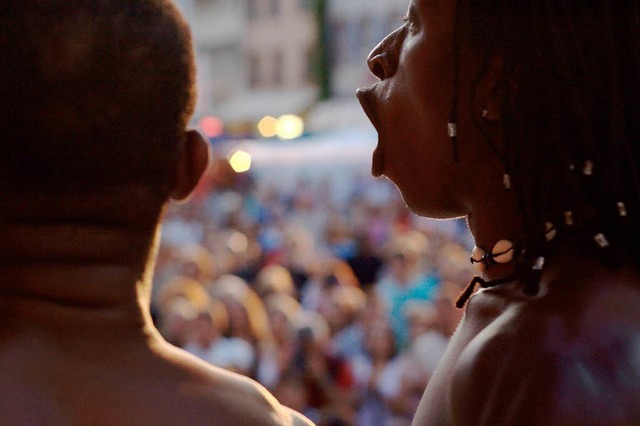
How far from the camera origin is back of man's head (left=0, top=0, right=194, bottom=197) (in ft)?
5.47

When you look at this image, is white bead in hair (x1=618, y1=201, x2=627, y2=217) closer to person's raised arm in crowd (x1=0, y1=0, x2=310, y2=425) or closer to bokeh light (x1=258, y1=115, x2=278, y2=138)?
person's raised arm in crowd (x1=0, y1=0, x2=310, y2=425)

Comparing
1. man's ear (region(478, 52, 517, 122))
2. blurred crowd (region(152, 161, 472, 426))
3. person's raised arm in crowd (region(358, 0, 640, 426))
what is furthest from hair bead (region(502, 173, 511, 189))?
blurred crowd (region(152, 161, 472, 426))

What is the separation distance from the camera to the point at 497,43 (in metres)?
1.95

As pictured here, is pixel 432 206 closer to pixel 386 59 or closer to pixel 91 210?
pixel 386 59

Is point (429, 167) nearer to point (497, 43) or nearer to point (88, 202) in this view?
point (497, 43)

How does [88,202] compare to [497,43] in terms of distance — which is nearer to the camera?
[88,202]

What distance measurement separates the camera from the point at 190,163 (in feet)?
6.07

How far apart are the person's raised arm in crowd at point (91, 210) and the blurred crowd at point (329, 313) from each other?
4825 mm

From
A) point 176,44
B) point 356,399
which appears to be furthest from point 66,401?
point 356,399

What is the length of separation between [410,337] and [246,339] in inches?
51.2

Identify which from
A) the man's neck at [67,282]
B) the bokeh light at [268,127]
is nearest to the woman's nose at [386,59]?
the man's neck at [67,282]

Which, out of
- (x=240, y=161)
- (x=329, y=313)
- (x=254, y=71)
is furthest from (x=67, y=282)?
(x=254, y=71)

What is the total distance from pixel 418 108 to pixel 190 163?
515mm

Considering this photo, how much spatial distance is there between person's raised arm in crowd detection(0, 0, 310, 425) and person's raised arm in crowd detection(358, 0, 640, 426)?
1.44 ft
